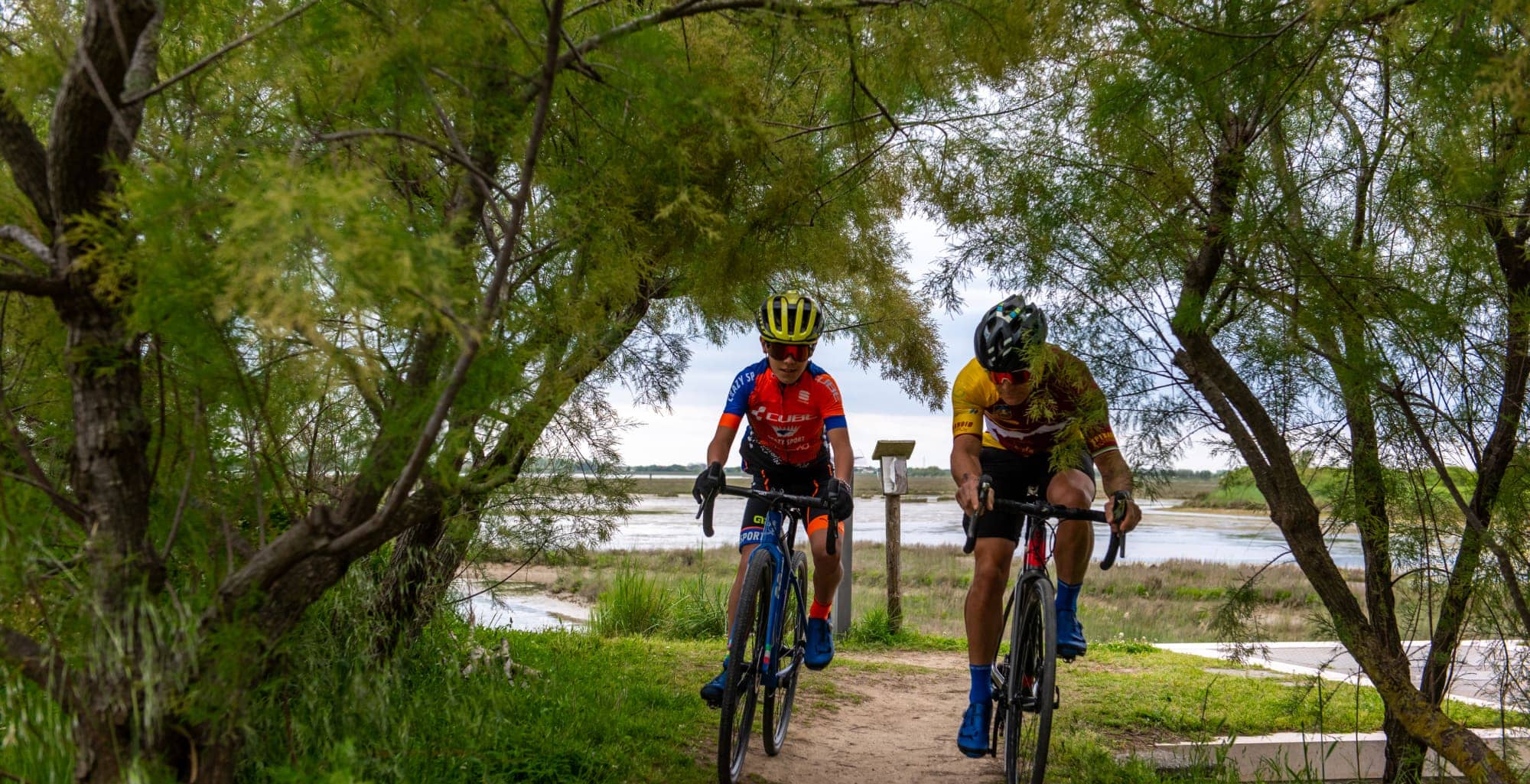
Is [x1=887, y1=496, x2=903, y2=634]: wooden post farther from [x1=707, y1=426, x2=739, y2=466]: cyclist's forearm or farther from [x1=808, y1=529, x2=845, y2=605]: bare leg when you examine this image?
[x1=707, y1=426, x2=739, y2=466]: cyclist's forearm

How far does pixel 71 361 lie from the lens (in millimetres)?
2379

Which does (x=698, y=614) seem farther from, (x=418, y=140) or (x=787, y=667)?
(x=418, y=140)

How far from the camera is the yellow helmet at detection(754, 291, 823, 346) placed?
445 centimetres

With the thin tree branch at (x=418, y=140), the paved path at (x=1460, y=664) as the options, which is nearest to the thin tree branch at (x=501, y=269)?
the thin tree branch at (x=418, y=140)

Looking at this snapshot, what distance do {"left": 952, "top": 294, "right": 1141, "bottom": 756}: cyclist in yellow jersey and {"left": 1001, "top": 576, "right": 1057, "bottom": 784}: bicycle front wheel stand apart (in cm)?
15

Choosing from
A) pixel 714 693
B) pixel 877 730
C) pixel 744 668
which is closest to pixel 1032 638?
pixel 744 668

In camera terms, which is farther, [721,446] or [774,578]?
[721,446]

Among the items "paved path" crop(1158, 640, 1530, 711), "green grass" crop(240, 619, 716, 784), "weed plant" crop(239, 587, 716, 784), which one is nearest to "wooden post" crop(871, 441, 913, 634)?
"paved path" crop(1158, 640, 1530, 711)

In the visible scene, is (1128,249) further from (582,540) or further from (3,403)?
(3,403)

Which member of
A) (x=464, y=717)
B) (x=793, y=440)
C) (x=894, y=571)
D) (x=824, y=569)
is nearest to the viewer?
(x=464, y=717)

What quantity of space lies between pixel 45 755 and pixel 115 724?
Answer: 52 cm

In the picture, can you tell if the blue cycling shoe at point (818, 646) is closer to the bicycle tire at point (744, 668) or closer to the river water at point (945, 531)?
the bicycle tire at point (744, 668)

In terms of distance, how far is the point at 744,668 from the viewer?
3.92 meters

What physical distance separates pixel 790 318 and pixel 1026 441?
45.8 inches
